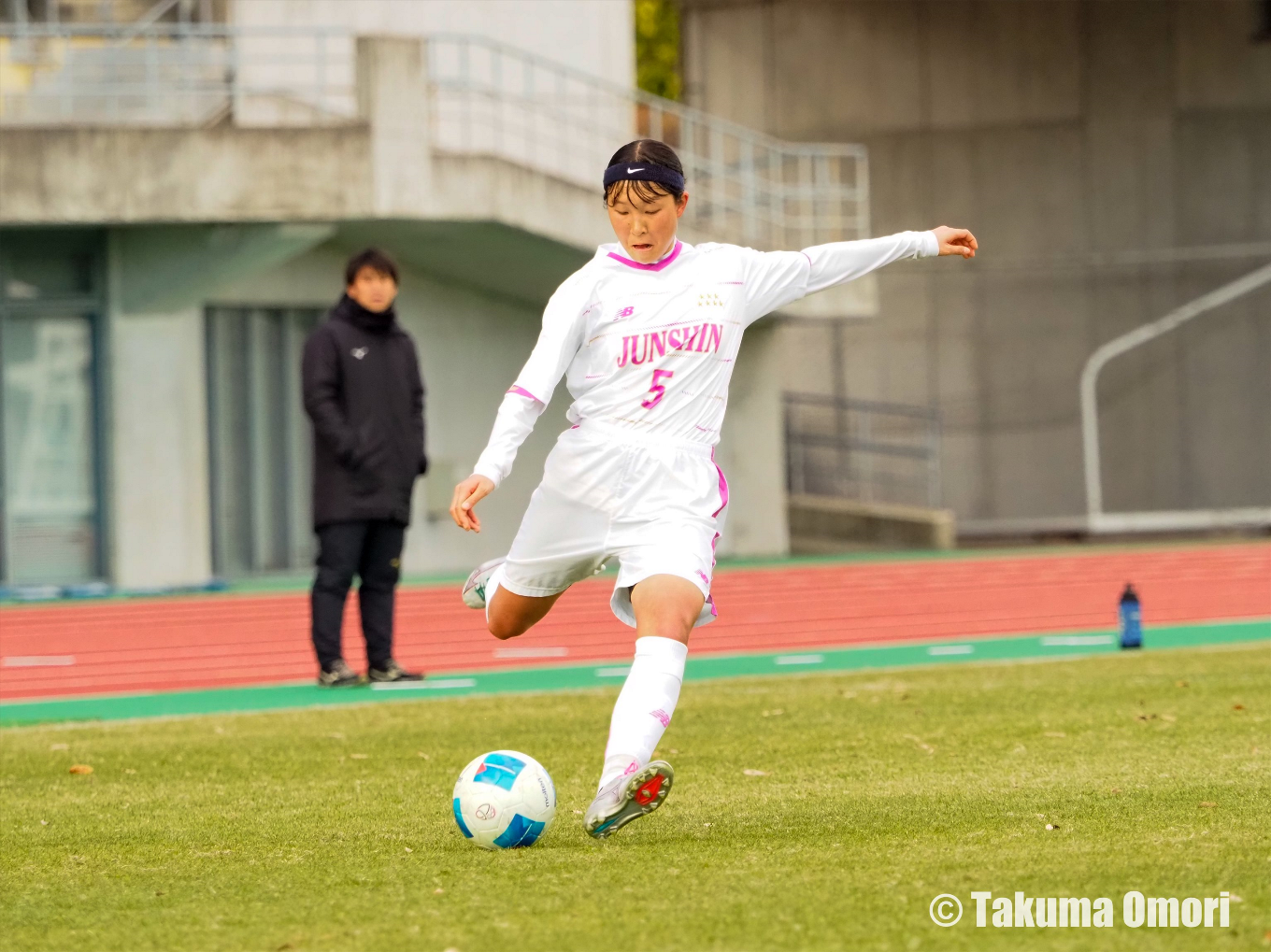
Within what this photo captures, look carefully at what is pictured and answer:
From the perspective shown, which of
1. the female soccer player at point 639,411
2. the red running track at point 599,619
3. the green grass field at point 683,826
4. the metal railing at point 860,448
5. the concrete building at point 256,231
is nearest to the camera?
the green grass field at point 683,826

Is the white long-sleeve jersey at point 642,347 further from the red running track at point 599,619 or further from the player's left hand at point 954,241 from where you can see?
the red running track at point 599,619

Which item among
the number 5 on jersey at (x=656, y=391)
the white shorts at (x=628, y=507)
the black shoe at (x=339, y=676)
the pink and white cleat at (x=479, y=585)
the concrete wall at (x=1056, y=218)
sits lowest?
the black shoe at (x=339, y=676)

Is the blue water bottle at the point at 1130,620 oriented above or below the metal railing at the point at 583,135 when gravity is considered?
below

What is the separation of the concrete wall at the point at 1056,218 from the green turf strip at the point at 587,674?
16311 millimetres

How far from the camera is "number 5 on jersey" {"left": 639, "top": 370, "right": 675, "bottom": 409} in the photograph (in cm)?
550

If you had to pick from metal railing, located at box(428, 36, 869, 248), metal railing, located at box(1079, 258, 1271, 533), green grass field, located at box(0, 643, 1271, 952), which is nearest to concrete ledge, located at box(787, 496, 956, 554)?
metal railing, located at box(428, 36, 869, 248)

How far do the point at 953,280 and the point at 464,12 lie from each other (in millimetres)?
9843

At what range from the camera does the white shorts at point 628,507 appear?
5.44 meters

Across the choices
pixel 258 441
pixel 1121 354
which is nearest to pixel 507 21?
pixel 258 441

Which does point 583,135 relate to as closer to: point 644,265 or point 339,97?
point 339,97

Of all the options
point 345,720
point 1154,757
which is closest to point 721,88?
point 345,720

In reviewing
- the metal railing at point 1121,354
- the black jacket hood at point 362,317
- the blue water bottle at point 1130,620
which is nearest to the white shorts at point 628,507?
the black jacket hood at point 362,317

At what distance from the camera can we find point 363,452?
9875 millimetres

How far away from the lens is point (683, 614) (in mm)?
5320
